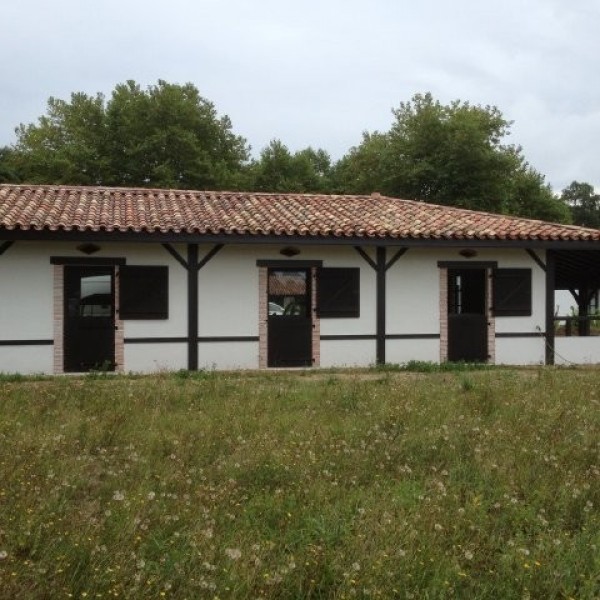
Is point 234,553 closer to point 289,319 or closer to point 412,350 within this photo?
point 289,319

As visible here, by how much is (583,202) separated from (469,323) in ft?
221

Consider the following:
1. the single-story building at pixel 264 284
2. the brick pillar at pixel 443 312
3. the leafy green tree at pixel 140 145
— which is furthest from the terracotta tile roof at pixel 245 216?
the leafy green tree at pixel 140 145

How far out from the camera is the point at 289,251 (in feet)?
45.4

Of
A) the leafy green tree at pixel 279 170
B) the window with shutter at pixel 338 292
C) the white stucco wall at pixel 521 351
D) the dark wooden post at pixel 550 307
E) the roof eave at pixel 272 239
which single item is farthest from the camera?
the leafy green tree at pixel 279 170

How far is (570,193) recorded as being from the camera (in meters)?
76.5

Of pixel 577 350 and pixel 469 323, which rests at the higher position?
pixel 469 323

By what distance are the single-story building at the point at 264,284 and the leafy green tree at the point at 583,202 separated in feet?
193

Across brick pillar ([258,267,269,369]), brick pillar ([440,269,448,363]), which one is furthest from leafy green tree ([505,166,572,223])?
brick pillar ([258,267,269,369])

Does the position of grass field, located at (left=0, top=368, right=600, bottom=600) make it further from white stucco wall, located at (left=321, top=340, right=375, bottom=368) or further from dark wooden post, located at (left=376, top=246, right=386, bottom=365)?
dark wooden post, located at (left=376, top=246, right=386, bottom=365)

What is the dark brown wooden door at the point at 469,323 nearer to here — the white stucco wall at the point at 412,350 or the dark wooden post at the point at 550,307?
the white stucco wall at the point at 412,350

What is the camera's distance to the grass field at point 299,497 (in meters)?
3.62

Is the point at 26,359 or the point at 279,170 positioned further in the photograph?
the point at 279,170

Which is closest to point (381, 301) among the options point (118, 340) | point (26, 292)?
point (118, 340)

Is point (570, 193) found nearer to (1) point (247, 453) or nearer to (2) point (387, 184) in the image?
(2) point (387, 184)
